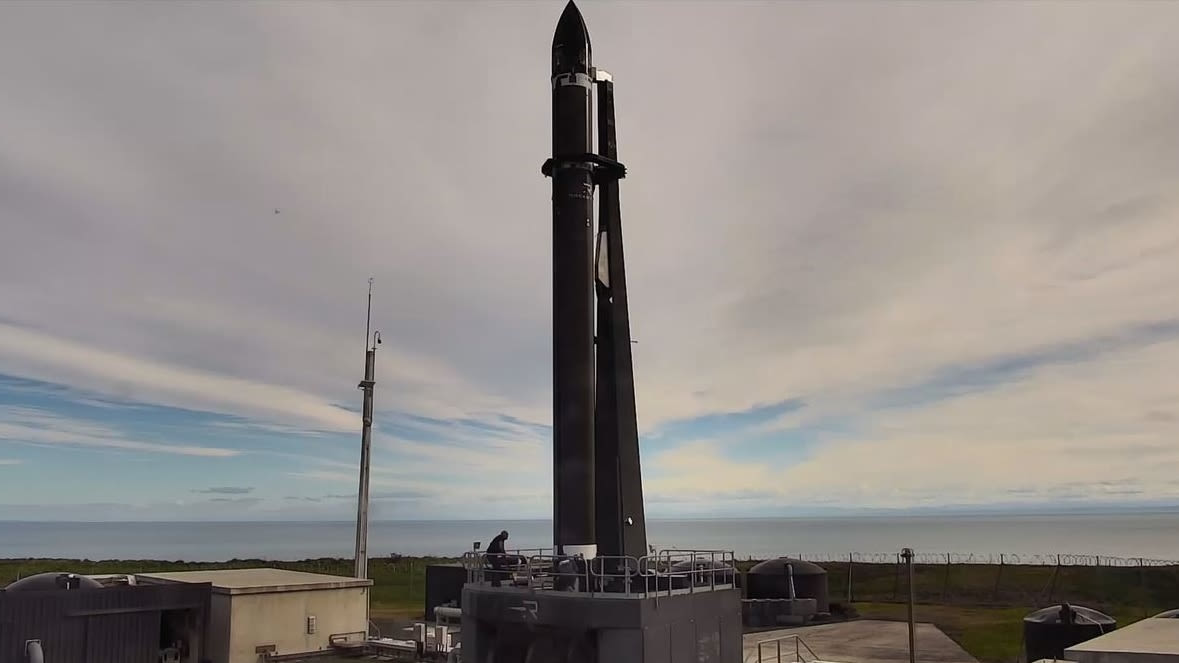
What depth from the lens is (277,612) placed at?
3022 centimetres

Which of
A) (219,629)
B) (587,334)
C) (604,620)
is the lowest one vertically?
(219,629)

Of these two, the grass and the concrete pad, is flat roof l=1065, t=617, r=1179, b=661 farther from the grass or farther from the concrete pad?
the grass

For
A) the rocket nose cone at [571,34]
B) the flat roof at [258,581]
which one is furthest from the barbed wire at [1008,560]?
the rocket nose cone at [571,34]

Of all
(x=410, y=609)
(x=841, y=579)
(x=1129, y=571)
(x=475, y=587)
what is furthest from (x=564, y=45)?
(x=1129, y=571)

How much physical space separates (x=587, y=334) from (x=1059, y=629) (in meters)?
18.3

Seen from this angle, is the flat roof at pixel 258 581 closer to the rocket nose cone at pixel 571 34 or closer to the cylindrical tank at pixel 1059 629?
the rocket nose cone at pixel 571 34

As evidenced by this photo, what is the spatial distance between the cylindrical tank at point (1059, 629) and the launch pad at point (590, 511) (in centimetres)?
1179

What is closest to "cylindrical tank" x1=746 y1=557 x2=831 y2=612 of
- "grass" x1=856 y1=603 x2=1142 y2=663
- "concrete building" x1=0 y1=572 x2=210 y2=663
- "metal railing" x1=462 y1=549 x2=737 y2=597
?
"grass" x1=856 y1=603 x2=1142 y2=663

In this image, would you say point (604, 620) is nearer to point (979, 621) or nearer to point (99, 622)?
point (99, 622)

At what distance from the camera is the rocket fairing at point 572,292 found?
A: 67.2 feet

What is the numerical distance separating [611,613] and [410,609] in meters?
35.7

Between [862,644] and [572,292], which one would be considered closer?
[572,292]

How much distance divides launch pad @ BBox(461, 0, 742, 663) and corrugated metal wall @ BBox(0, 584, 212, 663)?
41.7ft

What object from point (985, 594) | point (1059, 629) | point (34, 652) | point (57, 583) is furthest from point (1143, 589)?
point (34, 652)
